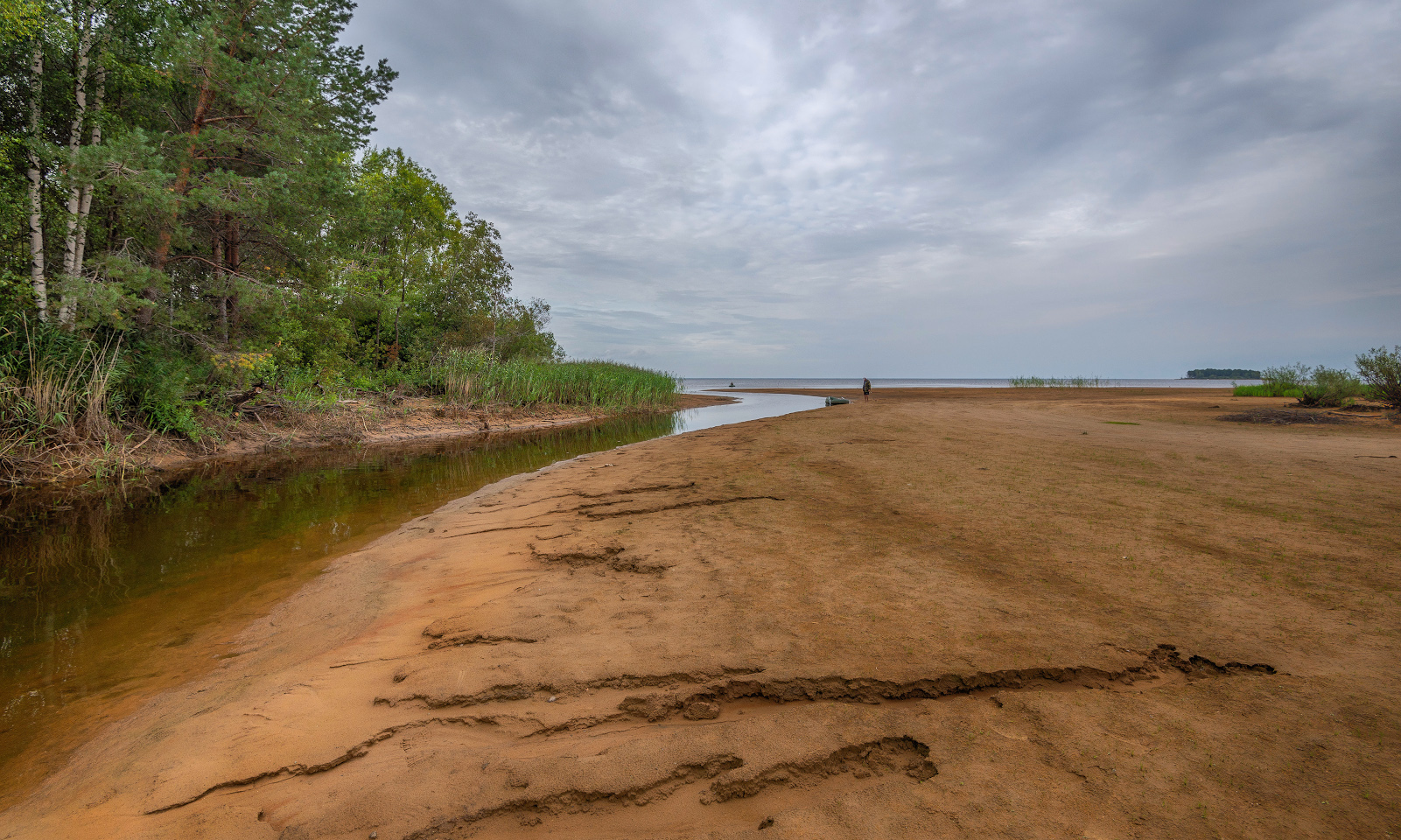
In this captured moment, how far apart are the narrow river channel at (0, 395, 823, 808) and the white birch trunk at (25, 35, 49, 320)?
414cm

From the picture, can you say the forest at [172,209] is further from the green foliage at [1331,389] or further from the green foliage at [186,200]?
the green foliage at [1331,389]

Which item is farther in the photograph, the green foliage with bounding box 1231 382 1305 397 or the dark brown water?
the green foliage with bounding box 1231 382 1305 397

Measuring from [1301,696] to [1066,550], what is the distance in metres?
1.47

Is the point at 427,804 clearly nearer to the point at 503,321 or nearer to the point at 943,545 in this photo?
the point at 943,545

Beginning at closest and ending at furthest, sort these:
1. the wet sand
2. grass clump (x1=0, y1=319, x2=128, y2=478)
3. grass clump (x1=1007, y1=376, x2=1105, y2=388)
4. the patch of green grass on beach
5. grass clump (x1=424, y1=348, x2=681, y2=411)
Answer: the wet sand → grass clump (x1=0, y1=319, x2=128, y2=478) → the patch of green grass on beach → grass clump (x1=424, y1=348, x2=681, y2=411) → grass clump (x1=1007, y1=376, x2=1105, y2=388)

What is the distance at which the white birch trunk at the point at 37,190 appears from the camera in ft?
27.6

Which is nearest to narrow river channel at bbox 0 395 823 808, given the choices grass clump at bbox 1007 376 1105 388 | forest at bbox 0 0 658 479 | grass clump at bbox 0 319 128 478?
grass clump at bbox 0 319 128 478

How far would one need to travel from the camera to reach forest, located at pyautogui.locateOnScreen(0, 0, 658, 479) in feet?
26.0

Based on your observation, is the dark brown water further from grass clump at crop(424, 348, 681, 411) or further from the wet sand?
grass clump at crop(424, 348, 681, 411)

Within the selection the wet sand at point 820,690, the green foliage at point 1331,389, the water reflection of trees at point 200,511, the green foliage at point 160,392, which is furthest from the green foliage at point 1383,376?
the green foliage at point 160,392

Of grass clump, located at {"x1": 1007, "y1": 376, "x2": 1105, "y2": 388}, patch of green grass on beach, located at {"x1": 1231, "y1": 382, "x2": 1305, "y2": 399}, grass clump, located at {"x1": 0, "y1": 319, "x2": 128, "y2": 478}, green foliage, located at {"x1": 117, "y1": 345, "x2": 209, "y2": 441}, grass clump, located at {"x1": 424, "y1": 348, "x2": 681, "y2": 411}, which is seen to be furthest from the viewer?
grass clump, located at {"x1": 1007, "y1": 376, "x2": 1105, "y2": 388}

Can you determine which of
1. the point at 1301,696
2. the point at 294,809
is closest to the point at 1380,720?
the point at 1301,696

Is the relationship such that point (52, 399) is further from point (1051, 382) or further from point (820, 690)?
point (1051, 382)

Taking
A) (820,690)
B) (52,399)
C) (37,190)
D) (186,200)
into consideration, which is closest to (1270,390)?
(820,690)
